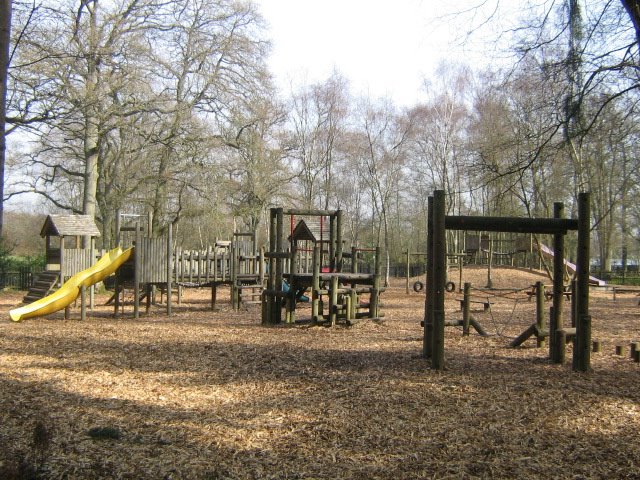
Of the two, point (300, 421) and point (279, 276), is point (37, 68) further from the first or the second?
point (300, 421)

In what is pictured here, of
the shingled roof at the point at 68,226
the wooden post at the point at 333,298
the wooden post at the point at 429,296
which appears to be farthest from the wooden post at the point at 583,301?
the shingled roof at the point at 68,226

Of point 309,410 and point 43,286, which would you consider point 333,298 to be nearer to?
point 309,410

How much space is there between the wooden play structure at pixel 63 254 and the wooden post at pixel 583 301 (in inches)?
586

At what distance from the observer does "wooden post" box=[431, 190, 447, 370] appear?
25.1 feet

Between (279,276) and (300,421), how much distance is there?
8187 mm

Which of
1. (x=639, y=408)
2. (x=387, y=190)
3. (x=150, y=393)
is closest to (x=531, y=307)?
(x=639, y=408)

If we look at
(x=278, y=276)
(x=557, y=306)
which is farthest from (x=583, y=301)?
(x=278, y=276)

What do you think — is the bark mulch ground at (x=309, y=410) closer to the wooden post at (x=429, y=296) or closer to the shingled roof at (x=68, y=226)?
the wooden post at (x=429, y=296)

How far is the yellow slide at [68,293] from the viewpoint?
14.3 metres

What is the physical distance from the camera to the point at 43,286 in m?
18.7

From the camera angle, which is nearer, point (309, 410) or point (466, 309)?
point (309, 410)

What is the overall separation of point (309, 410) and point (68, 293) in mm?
10629

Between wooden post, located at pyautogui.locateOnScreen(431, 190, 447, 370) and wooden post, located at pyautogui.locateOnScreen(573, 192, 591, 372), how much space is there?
170 centimetres

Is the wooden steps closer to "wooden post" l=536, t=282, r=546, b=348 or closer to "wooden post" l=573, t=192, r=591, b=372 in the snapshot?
"wooden post" l=536, t=282, r=546, b=348
